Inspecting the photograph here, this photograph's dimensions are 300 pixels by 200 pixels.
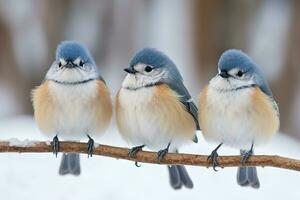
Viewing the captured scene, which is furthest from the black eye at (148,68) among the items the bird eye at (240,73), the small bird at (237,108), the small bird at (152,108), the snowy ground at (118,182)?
the snowy ground at (118,182)

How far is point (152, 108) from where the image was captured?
2.73 meters

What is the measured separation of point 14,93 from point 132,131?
3544mm

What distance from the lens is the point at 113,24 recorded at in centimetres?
616

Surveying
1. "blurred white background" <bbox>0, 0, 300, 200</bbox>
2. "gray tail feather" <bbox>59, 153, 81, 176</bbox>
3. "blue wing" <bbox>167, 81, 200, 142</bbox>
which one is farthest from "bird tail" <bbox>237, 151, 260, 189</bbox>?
"blurred white background" <bbox>0, 0, 300, 200</bbox>

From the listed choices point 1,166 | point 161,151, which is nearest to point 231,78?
point 161,151

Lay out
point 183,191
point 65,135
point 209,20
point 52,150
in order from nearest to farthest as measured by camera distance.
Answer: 1. point 52,150
2. point 65,135
3. point 183,191
4. point 209,20

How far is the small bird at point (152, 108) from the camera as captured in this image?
2.72 metres

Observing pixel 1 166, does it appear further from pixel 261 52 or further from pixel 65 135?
pixel 261 52

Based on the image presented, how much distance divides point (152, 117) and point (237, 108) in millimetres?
318

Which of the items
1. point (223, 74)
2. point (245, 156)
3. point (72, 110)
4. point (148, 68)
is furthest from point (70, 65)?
point (245, 156)

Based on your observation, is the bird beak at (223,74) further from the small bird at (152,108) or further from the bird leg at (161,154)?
the bird leg at (161,154)

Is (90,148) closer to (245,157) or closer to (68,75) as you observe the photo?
(68,75)

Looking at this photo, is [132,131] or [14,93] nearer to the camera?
[132,131]

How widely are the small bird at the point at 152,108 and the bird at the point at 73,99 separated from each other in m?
0.08
